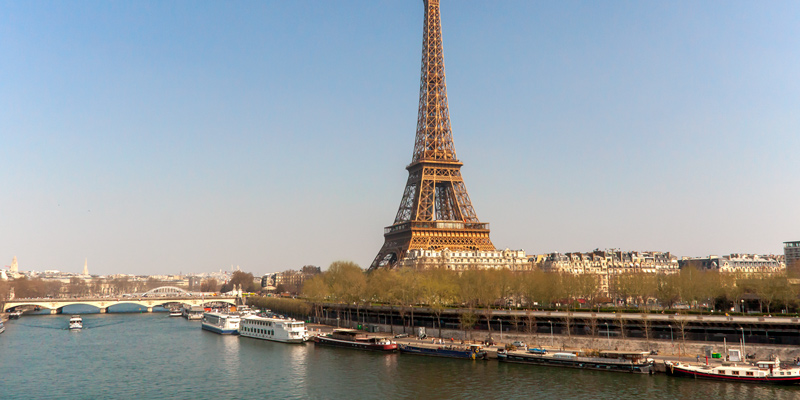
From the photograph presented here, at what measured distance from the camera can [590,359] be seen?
54844 mm

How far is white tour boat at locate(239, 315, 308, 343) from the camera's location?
3162 inches

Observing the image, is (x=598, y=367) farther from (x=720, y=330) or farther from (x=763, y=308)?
(x=763, y=308)

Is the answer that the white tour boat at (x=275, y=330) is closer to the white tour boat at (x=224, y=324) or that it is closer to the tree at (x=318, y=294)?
the white tour boat at (x=224, y=324)

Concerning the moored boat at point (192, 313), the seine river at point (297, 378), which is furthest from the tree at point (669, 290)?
the moored boat at point (192, 313)

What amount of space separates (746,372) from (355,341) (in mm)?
40160

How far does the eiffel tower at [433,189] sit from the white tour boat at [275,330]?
30.8 metres

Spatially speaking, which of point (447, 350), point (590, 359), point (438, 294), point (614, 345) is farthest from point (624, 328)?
point (438, 294)

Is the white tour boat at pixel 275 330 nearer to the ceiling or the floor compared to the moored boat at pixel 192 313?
nearer to the ceiling

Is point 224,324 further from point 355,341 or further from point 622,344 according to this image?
point 622,344

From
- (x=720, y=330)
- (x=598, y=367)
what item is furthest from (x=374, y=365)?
(x=720, y=330)

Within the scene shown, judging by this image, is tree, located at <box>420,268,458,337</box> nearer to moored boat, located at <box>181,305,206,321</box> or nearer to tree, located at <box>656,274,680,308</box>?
tree, located at <box>656,274,680,308</box>

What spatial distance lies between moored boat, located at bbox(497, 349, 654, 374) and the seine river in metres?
1.25

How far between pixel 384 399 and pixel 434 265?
62567 mm

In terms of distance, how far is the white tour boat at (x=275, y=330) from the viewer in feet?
263
